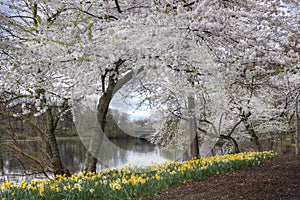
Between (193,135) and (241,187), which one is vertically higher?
(193,135)

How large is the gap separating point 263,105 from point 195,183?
24.4ft

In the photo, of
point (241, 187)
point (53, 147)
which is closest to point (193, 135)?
point (53, 147)

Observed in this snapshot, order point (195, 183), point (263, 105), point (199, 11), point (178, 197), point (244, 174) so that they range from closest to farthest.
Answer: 1. point (199, 11)
2. point (178, 197)
3. point (195, 183)
4. point (244, 174)
5. point (263, 105)

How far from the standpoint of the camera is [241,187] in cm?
386

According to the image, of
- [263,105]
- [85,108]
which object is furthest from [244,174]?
[263,105]

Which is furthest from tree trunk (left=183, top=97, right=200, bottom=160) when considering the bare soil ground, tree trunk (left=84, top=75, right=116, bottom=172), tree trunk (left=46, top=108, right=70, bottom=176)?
tree trunk (left=46, top=108, right=70, bottom=176)

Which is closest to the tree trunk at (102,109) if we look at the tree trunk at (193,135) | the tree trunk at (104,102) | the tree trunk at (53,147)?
the tree trunk at (104,102)

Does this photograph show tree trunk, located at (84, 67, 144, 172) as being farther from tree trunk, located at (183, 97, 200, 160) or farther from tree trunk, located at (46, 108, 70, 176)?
tree trunk, located at (183, 97, 200, 160)

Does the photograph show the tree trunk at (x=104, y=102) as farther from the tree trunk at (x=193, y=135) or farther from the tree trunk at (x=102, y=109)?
the tree trunk at (x=193, y=135)

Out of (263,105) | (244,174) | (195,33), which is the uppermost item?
(195,33)

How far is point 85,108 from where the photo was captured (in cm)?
647

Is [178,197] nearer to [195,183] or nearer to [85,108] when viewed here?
[195,183]

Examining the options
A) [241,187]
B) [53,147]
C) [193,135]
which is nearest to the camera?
[241,187]

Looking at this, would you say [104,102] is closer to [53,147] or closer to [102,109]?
[102,109]
